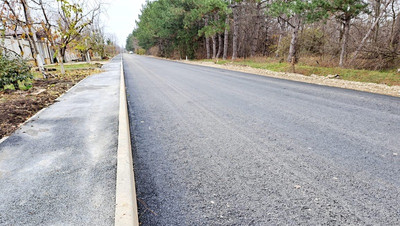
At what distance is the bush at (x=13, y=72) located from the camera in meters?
8.44

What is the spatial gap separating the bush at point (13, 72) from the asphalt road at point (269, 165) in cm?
657

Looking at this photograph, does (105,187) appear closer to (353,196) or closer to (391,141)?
(353,196)

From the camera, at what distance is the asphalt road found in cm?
206

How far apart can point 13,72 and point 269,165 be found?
10.5 m

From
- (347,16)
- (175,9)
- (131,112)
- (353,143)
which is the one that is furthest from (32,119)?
(175,9)

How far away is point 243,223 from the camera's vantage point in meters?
1.93

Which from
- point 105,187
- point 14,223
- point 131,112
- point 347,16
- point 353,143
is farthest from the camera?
point 347,16

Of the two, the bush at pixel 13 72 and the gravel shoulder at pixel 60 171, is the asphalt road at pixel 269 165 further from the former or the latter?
the bush at pixel 13 72

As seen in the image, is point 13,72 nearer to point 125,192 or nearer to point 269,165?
point 125,192

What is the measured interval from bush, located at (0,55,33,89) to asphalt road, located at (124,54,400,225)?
6.57m

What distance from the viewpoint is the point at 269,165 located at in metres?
2.89

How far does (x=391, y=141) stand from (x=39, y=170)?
5.16 metres

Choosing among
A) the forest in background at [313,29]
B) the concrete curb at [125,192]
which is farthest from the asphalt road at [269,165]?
the forest in background at [313,29]

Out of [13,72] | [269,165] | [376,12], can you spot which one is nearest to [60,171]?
[269,165]
